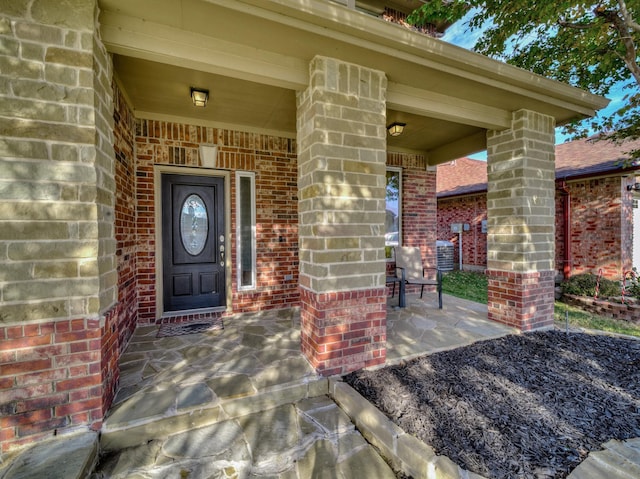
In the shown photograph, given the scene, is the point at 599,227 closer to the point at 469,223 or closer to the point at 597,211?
the point at 597,211

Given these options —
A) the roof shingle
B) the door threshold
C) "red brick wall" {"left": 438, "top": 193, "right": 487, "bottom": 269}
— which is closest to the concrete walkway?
the door threshold

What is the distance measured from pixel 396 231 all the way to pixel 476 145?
2016mm

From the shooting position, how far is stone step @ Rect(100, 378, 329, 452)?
1.82 metres

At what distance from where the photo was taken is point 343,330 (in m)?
2.51

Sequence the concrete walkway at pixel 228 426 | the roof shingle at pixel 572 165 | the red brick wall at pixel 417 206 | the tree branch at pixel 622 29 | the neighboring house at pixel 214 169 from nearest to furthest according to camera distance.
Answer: the concrete walkway at pixel 228 426
the neighboring house at pixel 214 169
the tree branch at pixel 622 29
the red brick wall at pixel 417 206
the roof shingle at pixel 572 165

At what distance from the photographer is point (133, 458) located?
1.71 metres

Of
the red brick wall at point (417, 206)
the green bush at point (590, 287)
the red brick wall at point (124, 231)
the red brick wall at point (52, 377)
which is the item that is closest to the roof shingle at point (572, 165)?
the green bush at point (590, 287)

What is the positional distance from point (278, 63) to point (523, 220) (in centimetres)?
325

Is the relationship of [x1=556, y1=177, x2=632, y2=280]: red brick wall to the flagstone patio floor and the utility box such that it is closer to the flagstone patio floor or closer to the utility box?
the utility box

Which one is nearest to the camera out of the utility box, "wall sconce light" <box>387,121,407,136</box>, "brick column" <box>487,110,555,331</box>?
"brick column" <box>487,110,555,331</box>

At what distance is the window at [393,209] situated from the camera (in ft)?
18.5

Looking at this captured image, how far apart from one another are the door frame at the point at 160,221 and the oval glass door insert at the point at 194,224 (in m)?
0.28

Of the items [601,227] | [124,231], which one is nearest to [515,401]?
[124,231]

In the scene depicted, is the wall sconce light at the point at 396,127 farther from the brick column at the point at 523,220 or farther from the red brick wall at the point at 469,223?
the red brick wall at the point at 469,223
